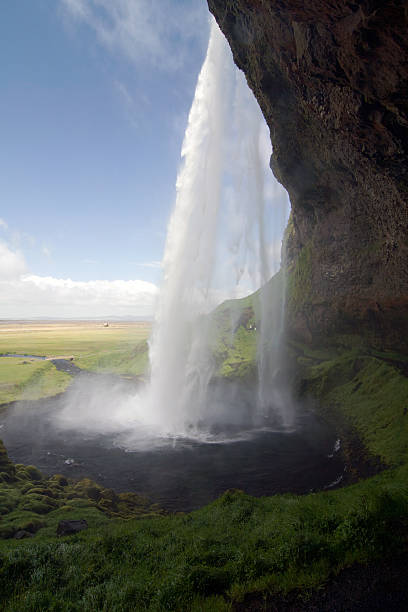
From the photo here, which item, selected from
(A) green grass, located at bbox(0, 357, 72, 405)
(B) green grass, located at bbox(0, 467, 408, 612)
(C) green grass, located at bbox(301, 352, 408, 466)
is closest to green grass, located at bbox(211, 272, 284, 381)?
(C) green grass, located at bbox(301, 352, 408, 466)

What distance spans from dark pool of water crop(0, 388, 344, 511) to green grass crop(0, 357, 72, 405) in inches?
739

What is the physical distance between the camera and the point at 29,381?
63.3 metres

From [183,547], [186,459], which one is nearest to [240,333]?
[186,459]

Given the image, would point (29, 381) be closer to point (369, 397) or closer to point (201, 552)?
point (369, 397)

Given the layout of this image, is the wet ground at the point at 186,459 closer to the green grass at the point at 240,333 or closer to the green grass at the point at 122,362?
the green grass at the point at 240,333

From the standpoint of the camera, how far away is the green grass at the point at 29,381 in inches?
2184

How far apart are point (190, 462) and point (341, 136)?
28.4 meters

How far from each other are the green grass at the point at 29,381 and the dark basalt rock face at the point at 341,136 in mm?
49009

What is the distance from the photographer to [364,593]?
8.83 m

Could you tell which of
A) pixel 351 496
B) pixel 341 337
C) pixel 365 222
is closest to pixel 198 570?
pixel 351 496

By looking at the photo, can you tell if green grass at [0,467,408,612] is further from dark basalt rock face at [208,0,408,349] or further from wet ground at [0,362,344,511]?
dark basalt rock face at [208,0,408,349]

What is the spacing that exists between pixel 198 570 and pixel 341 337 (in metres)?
46.1

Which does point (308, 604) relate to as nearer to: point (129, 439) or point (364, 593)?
point (364, 593)

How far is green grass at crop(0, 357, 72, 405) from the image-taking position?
5547cm
